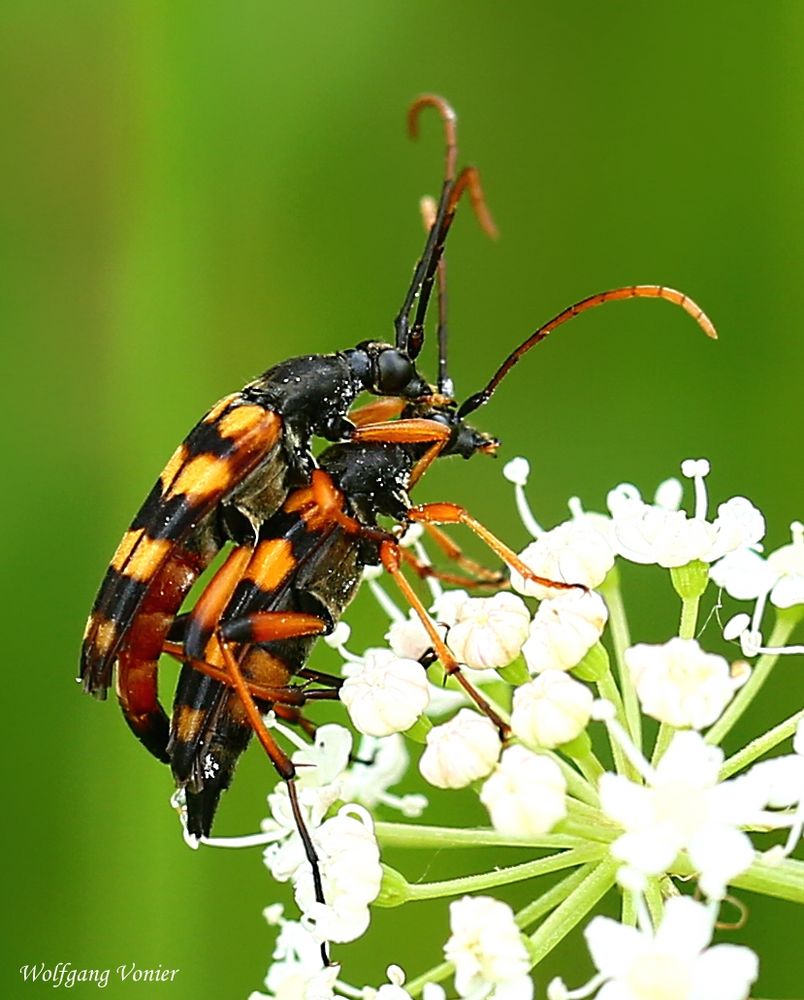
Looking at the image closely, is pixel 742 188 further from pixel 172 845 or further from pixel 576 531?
pixel 172 845

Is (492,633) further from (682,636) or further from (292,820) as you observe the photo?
(292,820)

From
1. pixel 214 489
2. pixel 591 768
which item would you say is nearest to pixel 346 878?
pixel 591 768

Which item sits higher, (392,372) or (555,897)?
(392,372)

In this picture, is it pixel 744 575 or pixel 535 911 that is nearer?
pixel 535 911

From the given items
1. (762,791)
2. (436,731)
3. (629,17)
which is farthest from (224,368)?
(762,791)

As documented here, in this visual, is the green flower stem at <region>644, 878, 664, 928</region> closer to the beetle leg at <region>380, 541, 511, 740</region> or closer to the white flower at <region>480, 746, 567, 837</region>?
the white flower at <region>480, 746, 567, 837</region>

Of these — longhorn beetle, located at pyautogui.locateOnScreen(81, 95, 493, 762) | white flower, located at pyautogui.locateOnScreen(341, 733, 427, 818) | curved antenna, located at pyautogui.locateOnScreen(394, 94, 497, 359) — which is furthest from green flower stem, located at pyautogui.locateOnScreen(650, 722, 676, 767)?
curved antenna, located at pyautogui.locateOnScreen(394, 94, 497, 359)
